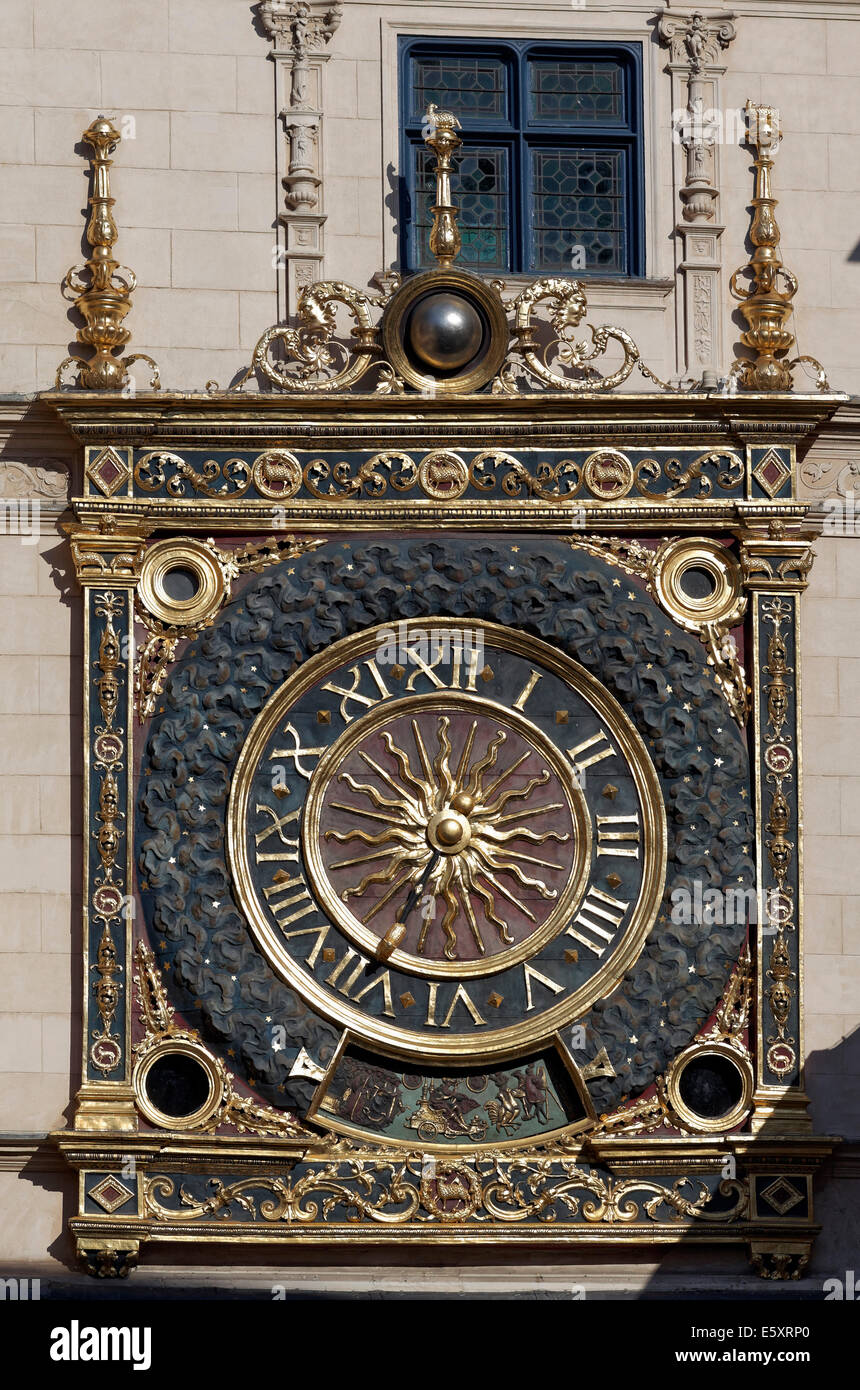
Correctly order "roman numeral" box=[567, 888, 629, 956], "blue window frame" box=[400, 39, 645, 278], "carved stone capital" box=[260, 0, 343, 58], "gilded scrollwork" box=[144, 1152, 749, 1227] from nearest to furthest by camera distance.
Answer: "gilded scrollwork" box=[144, 1152, 749, 1227] → "roman numeral" box=[567, 888, 629, 956] → "carved stone capital" box=[260, 0, 343, 58] → "blue window frame" box=[400, 39, 645, 278]

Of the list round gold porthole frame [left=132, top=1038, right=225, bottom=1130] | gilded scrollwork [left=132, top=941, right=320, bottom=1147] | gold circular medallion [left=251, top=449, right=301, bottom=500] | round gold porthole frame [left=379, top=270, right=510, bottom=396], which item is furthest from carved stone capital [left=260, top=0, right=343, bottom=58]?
round gold porthole frame [left=132, top=1038, right=225, bottom=1130]

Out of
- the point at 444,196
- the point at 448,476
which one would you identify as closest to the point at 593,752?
the point at 448,476

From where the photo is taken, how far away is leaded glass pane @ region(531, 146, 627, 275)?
1180 cm

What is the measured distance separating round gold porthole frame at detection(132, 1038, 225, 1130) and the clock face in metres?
0.42

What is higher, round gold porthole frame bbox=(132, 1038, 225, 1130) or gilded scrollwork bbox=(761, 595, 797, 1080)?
gilded scrollwork bbox=(761, 595, 797, 1080)

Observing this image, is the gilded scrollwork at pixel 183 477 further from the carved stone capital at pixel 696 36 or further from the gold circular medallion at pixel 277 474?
the carved stone capital at pixel 696 36

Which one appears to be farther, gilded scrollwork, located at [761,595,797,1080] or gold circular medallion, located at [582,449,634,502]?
gold circular medallion, located at [582,449,634,502]

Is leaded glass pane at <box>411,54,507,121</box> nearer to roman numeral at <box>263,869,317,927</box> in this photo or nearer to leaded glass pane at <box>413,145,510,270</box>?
leaded glass pane at <box>413,145,510,270</box>

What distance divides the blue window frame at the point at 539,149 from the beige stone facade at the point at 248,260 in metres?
0.08

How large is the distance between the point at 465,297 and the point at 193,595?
1.53 meters

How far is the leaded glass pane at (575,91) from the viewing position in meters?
11.9
